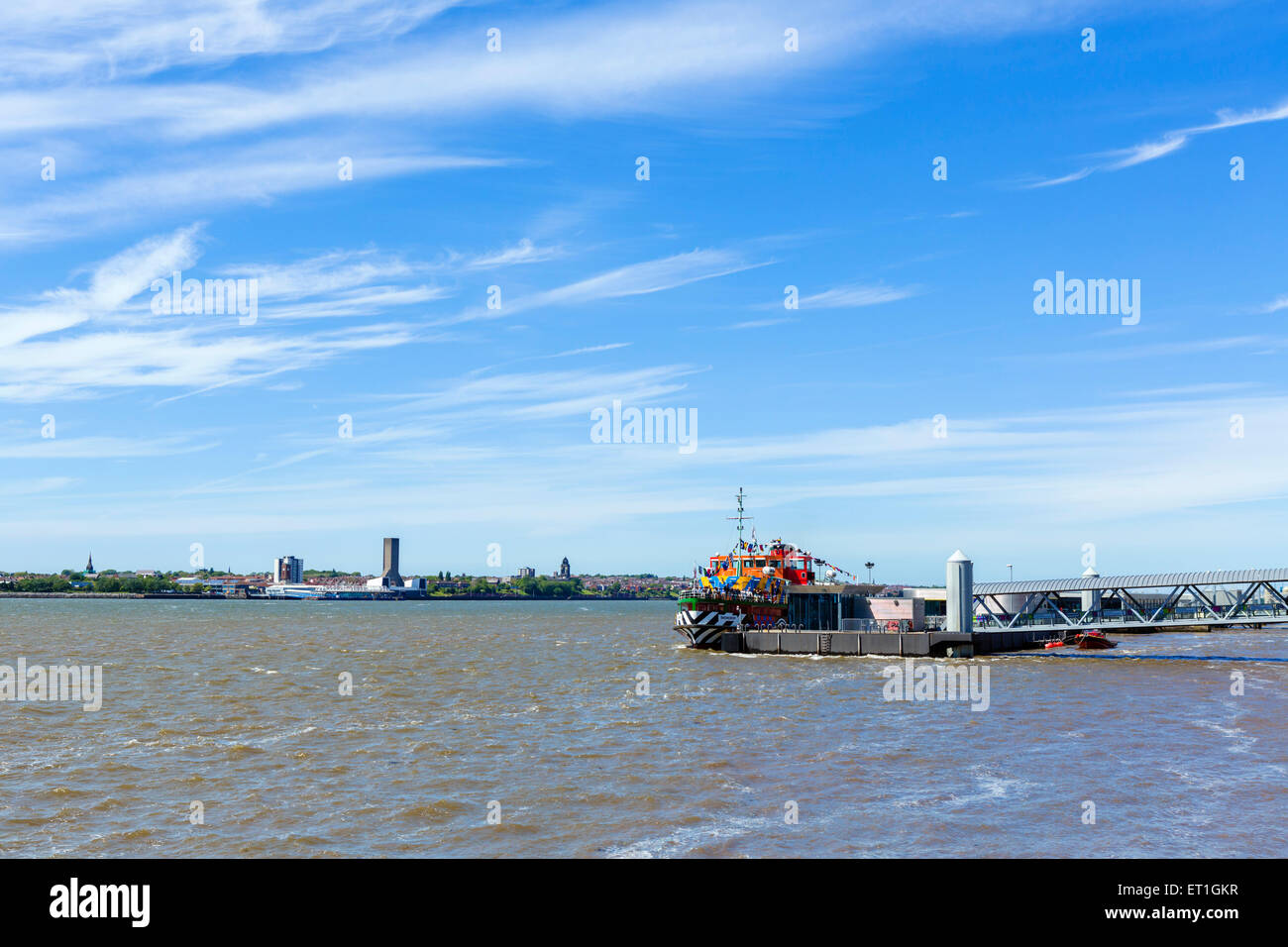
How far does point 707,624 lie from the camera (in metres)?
78.9

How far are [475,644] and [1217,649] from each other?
207ft

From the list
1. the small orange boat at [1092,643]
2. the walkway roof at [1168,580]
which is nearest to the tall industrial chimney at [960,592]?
the walkway roof at [1168,580]

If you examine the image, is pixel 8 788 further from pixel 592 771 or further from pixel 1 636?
pixel 1 636

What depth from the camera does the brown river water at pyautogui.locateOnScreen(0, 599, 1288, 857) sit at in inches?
819

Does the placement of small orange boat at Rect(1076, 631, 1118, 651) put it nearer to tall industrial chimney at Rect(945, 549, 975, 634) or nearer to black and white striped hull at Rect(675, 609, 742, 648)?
tall industrial chimney at Rect(945, 549, 975, 634)

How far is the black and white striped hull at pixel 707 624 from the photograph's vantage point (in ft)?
259

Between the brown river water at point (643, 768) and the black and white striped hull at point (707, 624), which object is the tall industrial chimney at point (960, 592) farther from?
the black and white striped hull at point (707, 624)

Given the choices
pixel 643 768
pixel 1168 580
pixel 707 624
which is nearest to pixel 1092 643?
pixel 1168 580

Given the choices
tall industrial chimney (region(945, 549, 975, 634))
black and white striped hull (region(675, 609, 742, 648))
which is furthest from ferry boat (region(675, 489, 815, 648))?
tall industrial chimney (region(945, 549, 975, 634))

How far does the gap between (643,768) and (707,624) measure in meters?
50.8

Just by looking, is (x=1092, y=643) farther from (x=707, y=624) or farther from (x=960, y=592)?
(x=707, y=624)

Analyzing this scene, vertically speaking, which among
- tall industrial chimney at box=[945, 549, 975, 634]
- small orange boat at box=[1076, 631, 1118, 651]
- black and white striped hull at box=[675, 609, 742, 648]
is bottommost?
small orange boat at box=[1076, 631, 1118, 651]
